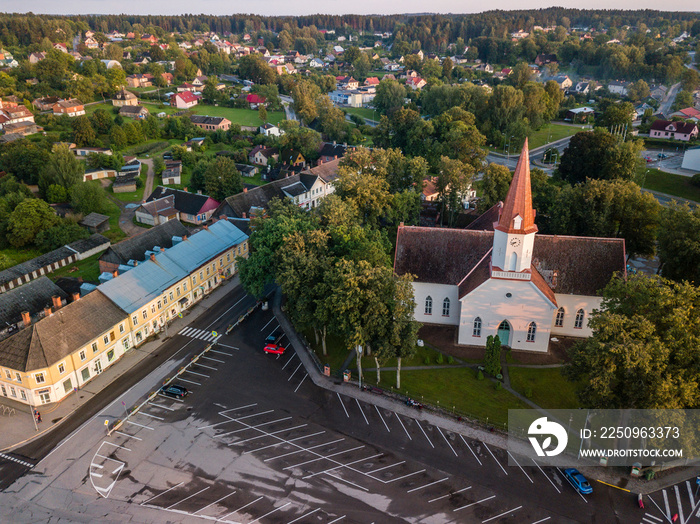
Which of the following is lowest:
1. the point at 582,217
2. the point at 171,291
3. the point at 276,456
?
the point at 276,456

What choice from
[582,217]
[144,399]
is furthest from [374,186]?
[144,399]

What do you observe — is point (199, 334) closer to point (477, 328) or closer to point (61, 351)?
point (61, 351)

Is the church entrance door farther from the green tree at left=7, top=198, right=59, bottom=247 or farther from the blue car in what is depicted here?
the green tree at left=7, top=198, right=59, bottom=247

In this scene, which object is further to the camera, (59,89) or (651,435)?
(59,89)

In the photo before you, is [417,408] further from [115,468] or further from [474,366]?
[115,468]

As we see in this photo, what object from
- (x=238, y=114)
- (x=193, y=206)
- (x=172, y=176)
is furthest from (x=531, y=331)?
(x=238, y=114)

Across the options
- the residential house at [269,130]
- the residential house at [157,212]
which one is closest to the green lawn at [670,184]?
the residential house at [157,212]
